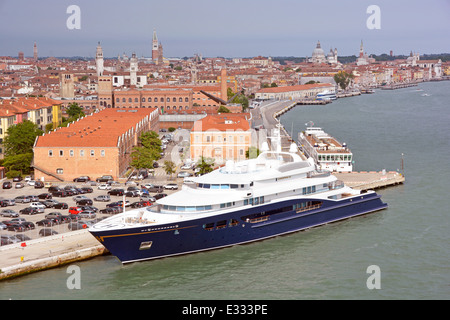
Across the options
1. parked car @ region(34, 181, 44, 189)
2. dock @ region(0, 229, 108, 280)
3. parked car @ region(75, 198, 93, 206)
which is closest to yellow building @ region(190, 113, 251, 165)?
parked car @ region(34, 181, 44, 189)

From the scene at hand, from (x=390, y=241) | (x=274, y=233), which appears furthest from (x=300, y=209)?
(x=390, y=241)

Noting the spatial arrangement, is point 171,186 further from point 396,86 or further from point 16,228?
point 396,86

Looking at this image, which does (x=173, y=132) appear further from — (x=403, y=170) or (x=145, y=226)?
(x=145, y=226)

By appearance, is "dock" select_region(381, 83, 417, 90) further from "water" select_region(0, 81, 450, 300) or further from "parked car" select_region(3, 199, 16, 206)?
"parked car" select_region(3, 199, 16, 206)

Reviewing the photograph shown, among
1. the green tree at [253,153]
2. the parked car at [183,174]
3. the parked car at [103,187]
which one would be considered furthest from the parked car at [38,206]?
the green tree at [253,153]

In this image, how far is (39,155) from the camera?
755 inches

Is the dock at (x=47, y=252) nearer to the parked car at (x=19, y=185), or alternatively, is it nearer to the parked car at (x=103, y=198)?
the parked car at (x=103, y=198)

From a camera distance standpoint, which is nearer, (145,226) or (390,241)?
(145,226)

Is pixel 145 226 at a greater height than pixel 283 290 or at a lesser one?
greater

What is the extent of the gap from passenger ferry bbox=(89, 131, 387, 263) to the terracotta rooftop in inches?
241

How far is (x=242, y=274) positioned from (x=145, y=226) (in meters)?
2.05

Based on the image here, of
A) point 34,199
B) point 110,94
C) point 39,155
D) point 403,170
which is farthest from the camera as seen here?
point 110,94

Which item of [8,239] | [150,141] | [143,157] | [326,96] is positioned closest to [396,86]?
[326,96]
